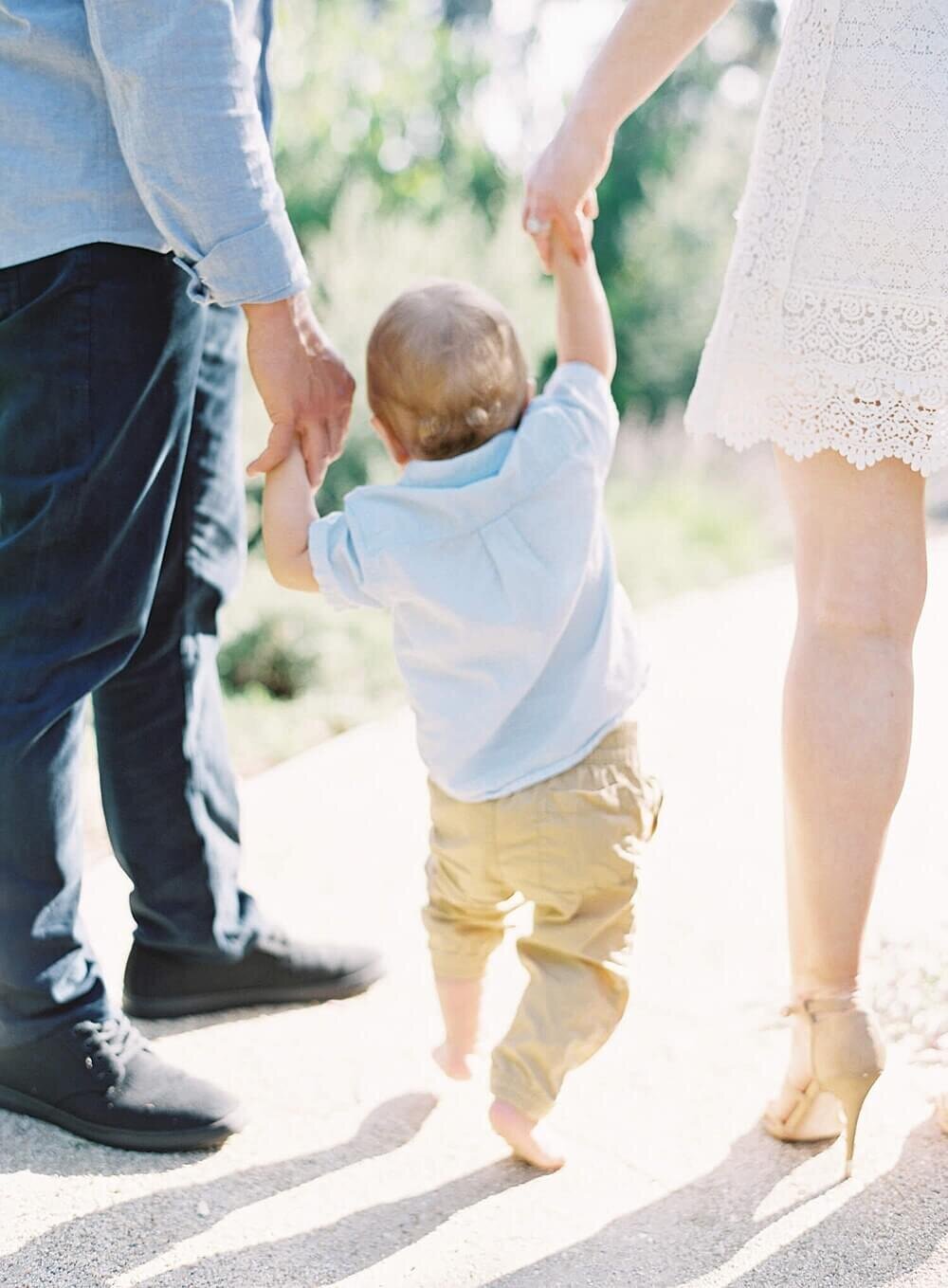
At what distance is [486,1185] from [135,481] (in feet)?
3.62

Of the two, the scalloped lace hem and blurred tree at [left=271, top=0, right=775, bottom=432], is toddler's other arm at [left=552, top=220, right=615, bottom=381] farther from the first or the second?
blurred tree at [left=271, top=0, right=775, bottom=432]

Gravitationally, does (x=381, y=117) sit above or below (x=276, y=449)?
above

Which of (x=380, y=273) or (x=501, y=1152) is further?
(x=380, y=273)

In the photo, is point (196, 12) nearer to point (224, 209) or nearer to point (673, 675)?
point (224, 209)

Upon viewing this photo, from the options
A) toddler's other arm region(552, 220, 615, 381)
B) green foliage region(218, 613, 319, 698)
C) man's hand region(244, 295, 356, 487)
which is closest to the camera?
man's hand region(244, 295, 356, 487)

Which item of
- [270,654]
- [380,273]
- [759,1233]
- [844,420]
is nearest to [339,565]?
[844,420]

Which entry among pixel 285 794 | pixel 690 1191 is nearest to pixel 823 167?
pixel 690 1191

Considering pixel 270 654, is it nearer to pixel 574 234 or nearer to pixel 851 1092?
pixel 574 234

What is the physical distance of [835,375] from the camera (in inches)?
74.6

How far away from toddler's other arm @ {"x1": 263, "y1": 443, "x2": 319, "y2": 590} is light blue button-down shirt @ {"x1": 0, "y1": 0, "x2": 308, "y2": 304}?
0.26 metres

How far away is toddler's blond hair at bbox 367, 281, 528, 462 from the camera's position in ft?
6.46

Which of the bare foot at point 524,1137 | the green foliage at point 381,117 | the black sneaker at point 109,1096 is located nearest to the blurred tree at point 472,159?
the green foliage at point 381,117

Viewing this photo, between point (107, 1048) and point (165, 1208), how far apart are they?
260mm

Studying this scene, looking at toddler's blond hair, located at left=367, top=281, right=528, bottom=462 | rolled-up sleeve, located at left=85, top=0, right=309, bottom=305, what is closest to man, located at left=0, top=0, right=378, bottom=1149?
rolled-up sleeve, located at left=85, top=0, right=309, bottom=305
